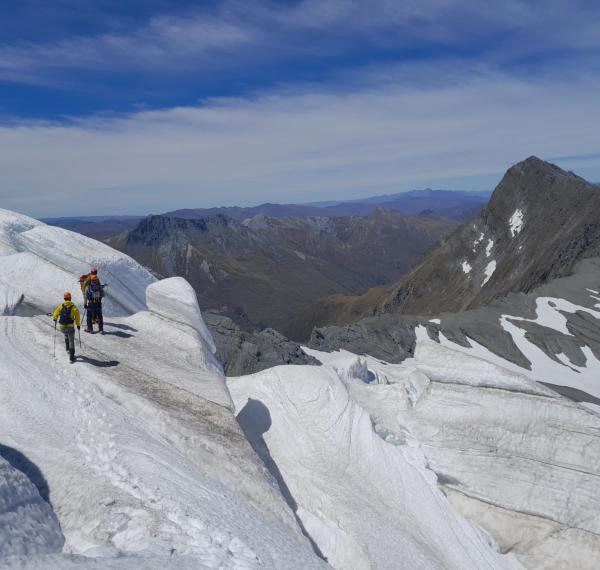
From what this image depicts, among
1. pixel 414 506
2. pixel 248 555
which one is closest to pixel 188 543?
→ pixel 248 555

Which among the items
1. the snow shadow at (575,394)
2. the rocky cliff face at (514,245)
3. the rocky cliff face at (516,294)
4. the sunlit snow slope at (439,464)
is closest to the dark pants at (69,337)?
the sunlit snow slope at (439,464)

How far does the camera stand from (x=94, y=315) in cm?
1814

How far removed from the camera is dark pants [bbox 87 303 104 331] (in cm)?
1789

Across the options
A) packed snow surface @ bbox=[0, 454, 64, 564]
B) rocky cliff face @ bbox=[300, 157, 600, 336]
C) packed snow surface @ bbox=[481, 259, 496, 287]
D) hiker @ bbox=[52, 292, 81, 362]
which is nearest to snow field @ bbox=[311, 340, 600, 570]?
hiker @ bbox=[52, 292, 81, 362]

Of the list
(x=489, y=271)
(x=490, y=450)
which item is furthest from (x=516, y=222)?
(x=490, y=450)

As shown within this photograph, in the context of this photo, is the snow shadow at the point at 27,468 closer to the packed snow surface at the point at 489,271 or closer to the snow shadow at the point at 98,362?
the snow shadow at the point at 98,362

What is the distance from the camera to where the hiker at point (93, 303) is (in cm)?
1769

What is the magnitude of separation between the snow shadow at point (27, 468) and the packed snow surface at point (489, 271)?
112m

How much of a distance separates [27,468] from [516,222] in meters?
138

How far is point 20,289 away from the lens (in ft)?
64.2

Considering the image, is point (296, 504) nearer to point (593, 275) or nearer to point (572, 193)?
point (593, 275)

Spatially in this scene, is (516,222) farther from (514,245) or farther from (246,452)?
(246,452)

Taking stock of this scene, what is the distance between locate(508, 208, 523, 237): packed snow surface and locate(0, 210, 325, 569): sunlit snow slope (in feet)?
406

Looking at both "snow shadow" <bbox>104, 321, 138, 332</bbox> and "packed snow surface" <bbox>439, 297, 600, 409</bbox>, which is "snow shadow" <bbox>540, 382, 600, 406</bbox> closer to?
"packed snow surface" <bbox>439, 297, 600, 409</bbox>
